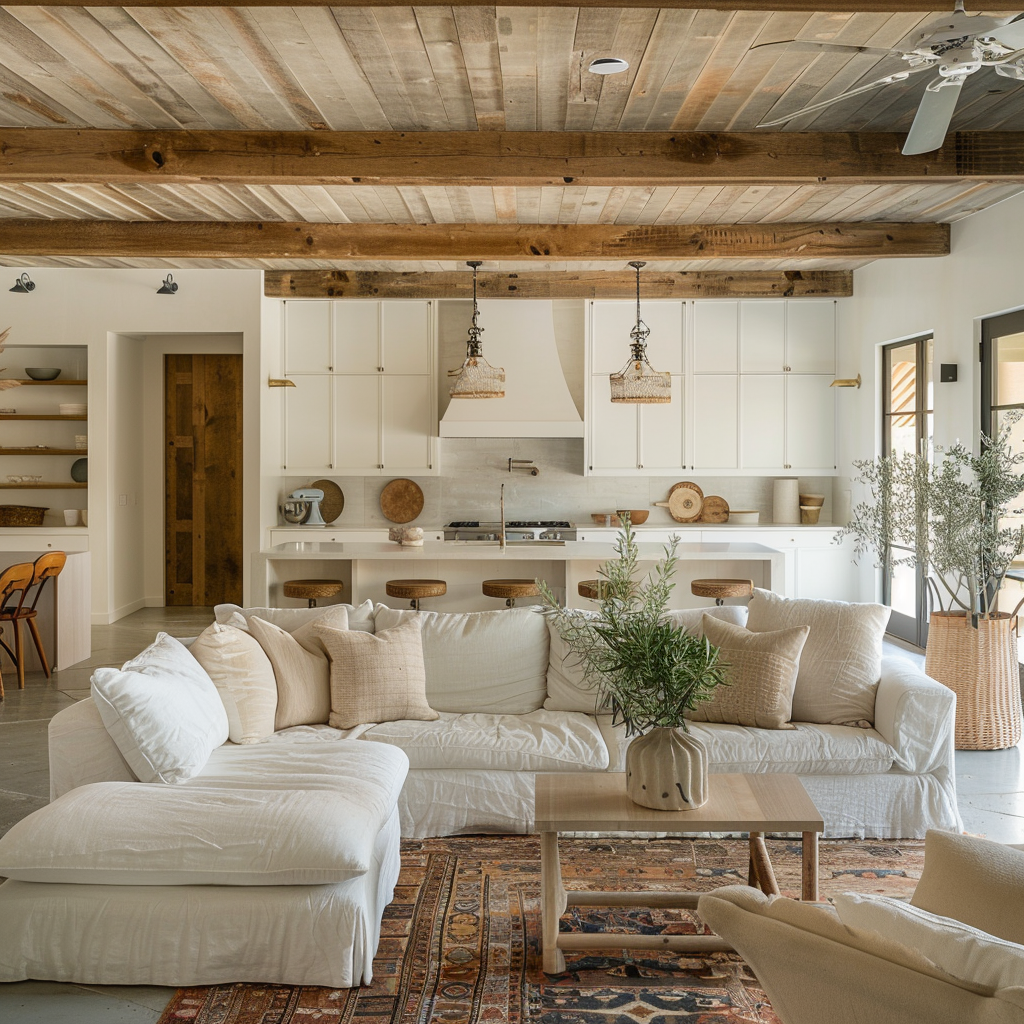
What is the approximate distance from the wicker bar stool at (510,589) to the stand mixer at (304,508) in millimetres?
2720

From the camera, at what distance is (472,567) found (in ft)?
23.0

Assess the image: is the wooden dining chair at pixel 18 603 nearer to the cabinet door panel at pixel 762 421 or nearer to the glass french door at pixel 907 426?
the glass french door at pixel 907 426

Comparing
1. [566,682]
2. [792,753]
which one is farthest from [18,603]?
[792,753]

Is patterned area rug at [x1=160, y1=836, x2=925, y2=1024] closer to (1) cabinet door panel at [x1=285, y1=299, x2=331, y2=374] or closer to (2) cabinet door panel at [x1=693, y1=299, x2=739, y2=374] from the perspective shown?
(2) cabinet door panel at [x1=693, y1=299, x2=739, y2=374]

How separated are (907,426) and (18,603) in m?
6.52

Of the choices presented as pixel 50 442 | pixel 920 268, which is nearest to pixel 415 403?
pixel 50 442

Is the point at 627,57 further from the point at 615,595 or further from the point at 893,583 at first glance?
the point at 893,583

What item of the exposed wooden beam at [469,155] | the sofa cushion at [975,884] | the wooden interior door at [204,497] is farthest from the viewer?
the wooden interior door at [204,497]

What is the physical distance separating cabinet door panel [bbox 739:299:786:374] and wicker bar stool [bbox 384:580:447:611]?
12.8 ft

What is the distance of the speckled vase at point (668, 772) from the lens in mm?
2729

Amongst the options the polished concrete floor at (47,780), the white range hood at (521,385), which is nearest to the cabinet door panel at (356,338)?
the white range hood at (521,385)

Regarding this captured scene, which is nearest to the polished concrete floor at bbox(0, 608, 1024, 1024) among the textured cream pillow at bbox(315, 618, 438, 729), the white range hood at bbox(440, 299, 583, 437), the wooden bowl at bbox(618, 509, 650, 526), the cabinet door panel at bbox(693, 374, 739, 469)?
the textured cream pillow at bbox(315, 618, 438, 729)

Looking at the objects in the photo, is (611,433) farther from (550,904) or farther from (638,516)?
(550,904)

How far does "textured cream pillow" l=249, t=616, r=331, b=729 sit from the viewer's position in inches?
149
